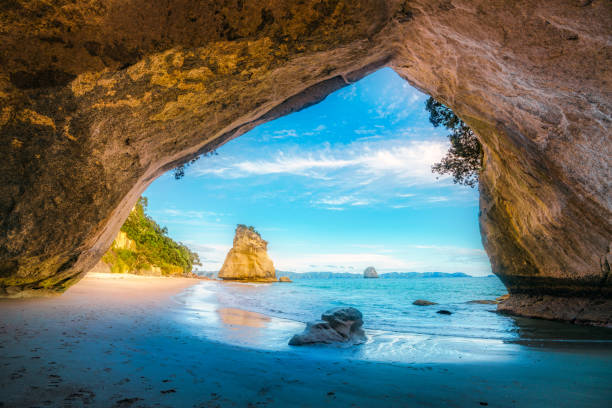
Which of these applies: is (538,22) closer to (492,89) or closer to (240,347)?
(492,89)

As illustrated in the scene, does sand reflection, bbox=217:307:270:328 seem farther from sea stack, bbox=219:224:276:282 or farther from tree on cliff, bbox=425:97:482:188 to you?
sea stack, bbox=219:224:276:282

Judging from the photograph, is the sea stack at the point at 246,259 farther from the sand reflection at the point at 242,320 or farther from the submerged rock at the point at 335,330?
the submerged rock at the point at 335,330

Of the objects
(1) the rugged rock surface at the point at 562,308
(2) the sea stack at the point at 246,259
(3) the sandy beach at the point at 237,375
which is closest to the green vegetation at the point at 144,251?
(2) the sea stack at the point at 246,259

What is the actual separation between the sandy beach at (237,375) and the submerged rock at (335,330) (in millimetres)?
531

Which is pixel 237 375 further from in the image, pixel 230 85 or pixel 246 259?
pixel 246 259

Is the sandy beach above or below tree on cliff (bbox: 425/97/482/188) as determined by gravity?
below

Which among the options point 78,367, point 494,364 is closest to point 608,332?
point 494,364

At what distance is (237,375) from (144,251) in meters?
38.2

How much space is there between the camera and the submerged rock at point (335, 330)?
4.90 m

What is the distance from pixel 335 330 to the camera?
530 centimetres

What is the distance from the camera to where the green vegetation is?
3071 cm

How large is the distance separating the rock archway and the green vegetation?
90.9 ft

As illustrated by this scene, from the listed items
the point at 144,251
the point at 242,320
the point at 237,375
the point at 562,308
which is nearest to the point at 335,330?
the point at 237,375

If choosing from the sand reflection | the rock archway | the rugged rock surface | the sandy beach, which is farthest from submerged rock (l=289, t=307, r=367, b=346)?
the rugged rock surface
